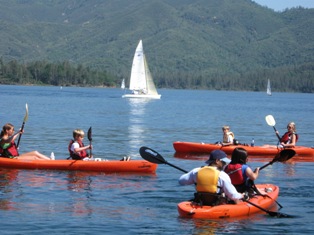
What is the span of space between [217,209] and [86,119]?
133 feet

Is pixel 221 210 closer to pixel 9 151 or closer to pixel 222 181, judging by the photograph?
pixel 222 181

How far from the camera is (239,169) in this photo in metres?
16.8

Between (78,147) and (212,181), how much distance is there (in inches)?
332

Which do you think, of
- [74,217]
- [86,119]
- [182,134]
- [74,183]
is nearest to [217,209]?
[74,217]

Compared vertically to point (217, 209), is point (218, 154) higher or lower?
higher

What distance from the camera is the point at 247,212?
659 inches

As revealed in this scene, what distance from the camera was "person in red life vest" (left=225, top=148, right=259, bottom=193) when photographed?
54.9ft

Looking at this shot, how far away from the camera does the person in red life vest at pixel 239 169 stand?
54.9 feet

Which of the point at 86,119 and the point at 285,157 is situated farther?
the point at 86,119

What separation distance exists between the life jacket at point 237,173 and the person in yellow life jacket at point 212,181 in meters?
0.67

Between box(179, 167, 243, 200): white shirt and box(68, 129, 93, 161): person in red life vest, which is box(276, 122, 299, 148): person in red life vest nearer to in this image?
box(68, 129, 93, 161): person in red life vest

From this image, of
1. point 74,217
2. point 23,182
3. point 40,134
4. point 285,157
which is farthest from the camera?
point 40,134

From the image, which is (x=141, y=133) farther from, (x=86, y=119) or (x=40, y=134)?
(x=86, y=119)

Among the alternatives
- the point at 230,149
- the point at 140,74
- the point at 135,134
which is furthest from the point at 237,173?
the point at 140,74
